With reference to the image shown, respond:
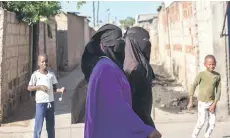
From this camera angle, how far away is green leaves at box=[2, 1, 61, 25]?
9102mm

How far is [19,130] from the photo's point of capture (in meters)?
7.09

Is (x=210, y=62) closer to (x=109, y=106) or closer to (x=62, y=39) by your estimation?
(x=109, y=106)

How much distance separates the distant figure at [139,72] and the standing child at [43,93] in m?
3.04

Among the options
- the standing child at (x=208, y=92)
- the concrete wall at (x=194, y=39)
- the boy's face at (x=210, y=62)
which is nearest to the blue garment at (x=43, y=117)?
the standing child at (x=208, y=92)

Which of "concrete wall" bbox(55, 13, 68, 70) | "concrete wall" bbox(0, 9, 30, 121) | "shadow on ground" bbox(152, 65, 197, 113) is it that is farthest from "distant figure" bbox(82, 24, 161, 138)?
"concrete wall" bbox(55, 13, 68, 70)

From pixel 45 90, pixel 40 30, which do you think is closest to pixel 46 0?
pixel 40 30

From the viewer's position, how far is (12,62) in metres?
8.28

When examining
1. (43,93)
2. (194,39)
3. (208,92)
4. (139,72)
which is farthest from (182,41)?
(139,72)

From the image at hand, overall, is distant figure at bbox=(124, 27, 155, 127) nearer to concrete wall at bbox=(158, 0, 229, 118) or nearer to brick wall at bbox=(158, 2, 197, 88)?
concrete wall at bbox=(158, 0, 229, 118)

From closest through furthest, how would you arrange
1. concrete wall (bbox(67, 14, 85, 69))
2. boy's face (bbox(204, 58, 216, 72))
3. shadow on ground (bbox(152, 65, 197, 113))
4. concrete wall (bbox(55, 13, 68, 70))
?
boy's face (bbox(204, 58, 216, 72)), shadow on ground (bbox(152, 65, 197, 113)), concrete wall (bbox(55, 13, 68, 70)), concrete wall (bbox(67, 14, 85, 69))

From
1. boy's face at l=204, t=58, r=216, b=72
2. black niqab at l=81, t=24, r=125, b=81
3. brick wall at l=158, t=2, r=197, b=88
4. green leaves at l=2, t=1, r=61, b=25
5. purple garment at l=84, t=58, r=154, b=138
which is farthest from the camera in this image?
brick wall at l=158, t=2, r=197, b=88

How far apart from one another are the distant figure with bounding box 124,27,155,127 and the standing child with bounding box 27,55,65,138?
304 cm

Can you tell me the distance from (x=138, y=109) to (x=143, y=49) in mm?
433

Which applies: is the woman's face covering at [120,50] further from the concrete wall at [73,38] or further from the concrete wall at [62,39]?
the concrete wall at [73,38]
